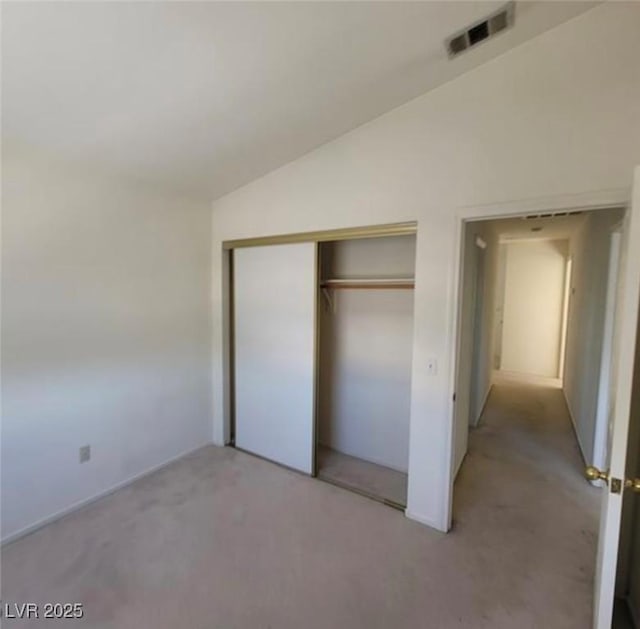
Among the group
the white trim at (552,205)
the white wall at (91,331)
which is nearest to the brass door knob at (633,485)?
the white trim at (552,205)

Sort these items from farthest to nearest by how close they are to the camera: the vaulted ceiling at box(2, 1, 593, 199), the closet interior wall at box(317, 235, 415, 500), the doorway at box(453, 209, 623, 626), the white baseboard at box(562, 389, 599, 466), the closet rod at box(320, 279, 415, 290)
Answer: the white baseboard at box(562, 389, 599, 466) < the closet interior wall at box(317, 235, 415, 500) < the closet rod at box(320, 279, 415, 290) < the doorway at box(453, 209, 623, 626) < the vaulted ceiling at box(2, 1, 593, 199)

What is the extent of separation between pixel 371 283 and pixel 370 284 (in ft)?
0.06

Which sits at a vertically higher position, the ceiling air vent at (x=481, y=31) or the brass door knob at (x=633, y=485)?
the ceiling air vent at (x=481, y=31)

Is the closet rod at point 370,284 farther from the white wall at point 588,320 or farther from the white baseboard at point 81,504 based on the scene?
the white baseboard at point 81,504

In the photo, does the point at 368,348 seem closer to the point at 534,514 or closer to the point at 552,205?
the point at 534,514

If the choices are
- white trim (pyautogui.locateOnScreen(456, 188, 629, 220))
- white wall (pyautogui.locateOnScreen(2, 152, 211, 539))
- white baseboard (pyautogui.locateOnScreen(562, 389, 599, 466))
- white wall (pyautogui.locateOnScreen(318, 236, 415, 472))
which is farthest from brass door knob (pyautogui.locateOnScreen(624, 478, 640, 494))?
white wall (pyautogui.locateOnScreen(2, 152, 211, 539))

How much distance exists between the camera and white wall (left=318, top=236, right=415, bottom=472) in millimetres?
3170

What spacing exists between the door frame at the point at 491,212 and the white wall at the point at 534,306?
5.57m

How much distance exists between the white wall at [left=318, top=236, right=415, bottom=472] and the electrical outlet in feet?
6.40

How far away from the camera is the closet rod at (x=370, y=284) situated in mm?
3012

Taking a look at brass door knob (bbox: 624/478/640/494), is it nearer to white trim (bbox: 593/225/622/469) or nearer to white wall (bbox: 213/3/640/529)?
white wall (bbox: 213/3/640/529)

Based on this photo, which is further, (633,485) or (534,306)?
(534,306)

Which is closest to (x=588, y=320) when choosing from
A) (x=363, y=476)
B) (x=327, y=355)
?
(x=327, y=355)

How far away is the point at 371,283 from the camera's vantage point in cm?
316
